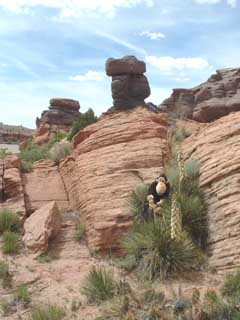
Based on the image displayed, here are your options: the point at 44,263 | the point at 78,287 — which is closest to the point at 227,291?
the point at 78,287

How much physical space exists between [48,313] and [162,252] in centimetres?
251

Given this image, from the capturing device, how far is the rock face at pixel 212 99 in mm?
40375

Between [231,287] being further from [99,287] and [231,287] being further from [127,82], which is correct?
[127,82]

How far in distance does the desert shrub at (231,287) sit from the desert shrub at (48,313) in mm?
2934

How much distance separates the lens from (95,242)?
1145 centimetres

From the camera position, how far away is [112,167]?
42.7ft

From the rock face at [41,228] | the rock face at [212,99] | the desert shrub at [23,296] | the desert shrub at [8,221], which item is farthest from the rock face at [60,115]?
the desert shrub at [23,296]

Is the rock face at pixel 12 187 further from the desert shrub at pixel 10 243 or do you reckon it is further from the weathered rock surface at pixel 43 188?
the desert shrub at pixel 10 243

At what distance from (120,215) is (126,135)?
3.43 metres

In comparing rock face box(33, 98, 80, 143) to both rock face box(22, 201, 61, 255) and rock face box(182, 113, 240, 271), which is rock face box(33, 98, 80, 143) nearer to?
rock face box(22, 201, 61, 255)

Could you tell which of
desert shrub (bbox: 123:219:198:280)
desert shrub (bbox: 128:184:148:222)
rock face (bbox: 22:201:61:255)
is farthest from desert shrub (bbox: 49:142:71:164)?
desert shrub (bbox: 123:219:198:280)

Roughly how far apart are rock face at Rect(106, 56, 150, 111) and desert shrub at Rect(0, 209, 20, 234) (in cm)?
2575

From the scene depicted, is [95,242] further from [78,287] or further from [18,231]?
[18,231]

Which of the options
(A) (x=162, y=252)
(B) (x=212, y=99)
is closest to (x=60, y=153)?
(A) (x=162, y=252)
